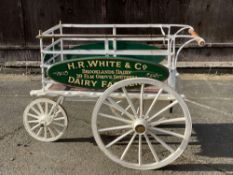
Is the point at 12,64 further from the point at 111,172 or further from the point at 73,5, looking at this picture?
the point at 111,172

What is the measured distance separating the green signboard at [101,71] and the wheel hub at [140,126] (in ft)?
1.43

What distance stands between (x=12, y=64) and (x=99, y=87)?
3806 millimetres

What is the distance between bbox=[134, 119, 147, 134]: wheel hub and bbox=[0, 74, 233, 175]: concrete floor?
445 millimetres

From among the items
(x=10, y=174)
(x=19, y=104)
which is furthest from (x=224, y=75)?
(x=10, y=174)

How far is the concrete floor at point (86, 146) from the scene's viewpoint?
13.3ft

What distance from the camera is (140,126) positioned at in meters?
3.80

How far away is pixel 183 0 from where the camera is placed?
6.82 meters

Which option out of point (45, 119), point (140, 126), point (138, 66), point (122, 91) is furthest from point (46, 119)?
point (138, 66)

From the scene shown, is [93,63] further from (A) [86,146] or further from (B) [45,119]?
(A) [86,146]

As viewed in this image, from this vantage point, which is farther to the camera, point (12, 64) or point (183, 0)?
point (12, 64)

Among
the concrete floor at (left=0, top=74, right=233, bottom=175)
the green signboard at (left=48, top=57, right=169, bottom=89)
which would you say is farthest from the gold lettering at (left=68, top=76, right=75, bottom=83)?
the concrete floor at (left=0, top=74, right=233, bottom=175)

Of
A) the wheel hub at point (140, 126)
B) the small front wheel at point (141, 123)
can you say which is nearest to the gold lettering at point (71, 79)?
the small front wheel at point (141, 123)

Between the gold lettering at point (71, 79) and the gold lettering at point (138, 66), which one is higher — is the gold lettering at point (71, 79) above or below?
below

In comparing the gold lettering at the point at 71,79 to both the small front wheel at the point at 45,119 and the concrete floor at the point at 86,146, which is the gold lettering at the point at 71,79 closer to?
the small front wheel at the point at 45,119
